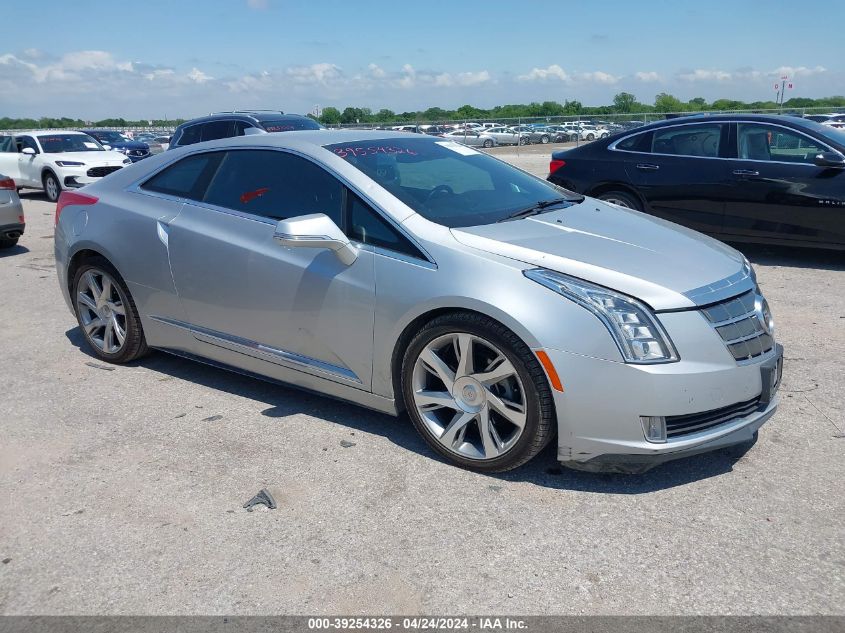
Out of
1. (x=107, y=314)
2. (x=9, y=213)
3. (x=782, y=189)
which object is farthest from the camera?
(x=9, y=213)

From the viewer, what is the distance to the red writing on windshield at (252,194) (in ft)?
14.5

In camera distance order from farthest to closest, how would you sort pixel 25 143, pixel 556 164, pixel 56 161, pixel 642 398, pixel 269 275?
pixel 25 143 < pixel 56 161 < pixel 556 164 < pixel 269 275 < pixel 642 398

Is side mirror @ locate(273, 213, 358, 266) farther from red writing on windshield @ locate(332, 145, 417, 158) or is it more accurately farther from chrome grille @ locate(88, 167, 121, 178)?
chrome grille @ locate(88, 167, 121, 178)

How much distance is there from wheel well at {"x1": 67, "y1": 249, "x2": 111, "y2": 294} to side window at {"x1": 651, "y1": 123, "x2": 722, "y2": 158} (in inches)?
241

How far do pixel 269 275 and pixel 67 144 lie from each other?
1529cm

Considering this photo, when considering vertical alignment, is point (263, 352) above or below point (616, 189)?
below

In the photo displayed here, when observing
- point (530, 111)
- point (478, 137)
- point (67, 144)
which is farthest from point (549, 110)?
point (67, 144)

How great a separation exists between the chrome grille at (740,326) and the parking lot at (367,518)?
60 centimetres

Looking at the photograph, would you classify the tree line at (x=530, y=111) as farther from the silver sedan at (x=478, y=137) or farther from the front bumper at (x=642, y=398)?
the front bumper at (x=642, y=398)

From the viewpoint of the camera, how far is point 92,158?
16.5 meters

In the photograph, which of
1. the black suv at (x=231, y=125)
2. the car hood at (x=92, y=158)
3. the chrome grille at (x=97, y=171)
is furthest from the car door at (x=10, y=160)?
the black suv at (x=231, y=125)

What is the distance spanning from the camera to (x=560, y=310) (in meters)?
3.32

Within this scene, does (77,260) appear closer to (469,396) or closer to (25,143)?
(469,396)

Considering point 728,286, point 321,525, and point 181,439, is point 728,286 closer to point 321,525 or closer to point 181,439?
point 321,525
